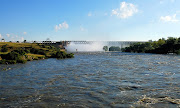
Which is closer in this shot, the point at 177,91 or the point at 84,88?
the point at 177,91

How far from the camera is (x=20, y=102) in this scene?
15.4m

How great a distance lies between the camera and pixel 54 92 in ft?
61.2

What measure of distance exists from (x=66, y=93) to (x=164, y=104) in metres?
9.97

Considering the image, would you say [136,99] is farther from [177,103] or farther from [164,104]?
[177,103]

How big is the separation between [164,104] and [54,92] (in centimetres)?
1147

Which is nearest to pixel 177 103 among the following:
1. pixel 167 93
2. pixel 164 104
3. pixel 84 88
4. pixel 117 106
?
pixel 164 104

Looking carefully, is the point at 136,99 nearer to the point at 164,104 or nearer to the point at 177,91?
the point at 164,104

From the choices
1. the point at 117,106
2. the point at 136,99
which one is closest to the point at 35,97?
the point at 117,106

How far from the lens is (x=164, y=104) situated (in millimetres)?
14422

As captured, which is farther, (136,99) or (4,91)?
(4,91)

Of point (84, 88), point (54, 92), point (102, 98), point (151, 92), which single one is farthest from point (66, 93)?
point (151, 92)

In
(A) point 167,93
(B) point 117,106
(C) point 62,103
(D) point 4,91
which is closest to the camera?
(B) point 117,106

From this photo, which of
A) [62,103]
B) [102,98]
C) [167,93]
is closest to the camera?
[62,103]

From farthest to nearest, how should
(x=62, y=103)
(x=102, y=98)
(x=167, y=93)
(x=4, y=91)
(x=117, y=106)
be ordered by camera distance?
1. (x=4, y=91)
2. (x=167, y=93)
3. (x=102, y=98)
4. (x=62, y=103)
5. (x=117, y=106)
